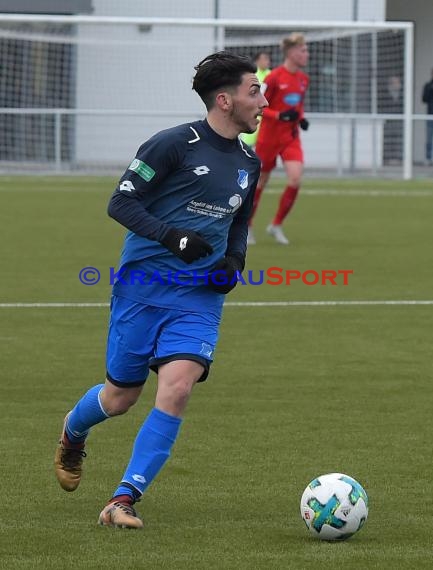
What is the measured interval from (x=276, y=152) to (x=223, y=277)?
10593 millimetres

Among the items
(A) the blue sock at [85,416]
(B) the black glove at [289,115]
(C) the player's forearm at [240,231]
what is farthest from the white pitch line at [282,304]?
(C) the player's forearm at [240,231]

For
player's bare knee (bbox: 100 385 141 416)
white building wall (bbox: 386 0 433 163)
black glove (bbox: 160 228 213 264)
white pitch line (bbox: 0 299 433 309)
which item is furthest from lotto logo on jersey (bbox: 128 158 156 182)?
white building wall (bbox: 386 0 433 163)

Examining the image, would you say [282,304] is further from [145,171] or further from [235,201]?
[145,171]

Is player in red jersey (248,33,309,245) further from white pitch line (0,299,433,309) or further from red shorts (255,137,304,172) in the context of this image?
white pitch line (0,299,433,309)

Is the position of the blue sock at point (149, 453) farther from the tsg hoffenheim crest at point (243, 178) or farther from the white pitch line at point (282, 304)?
the white pitch line at point (282, 304)

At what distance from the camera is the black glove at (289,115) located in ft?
51.2

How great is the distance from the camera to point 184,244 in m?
5.52

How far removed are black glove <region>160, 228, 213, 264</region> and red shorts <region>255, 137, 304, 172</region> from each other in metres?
10.6

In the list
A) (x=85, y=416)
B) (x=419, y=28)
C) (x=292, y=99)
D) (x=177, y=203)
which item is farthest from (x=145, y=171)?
(x=419, y=28)

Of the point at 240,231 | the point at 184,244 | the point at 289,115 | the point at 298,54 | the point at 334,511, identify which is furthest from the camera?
the point at 298,54

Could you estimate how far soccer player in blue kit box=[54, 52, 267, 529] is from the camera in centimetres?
557

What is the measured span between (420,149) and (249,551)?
26.2 metres

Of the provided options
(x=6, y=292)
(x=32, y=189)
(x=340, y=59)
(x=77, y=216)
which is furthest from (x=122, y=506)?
(x=340, y=59)

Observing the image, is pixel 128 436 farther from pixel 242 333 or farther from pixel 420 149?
pixel 420 149
